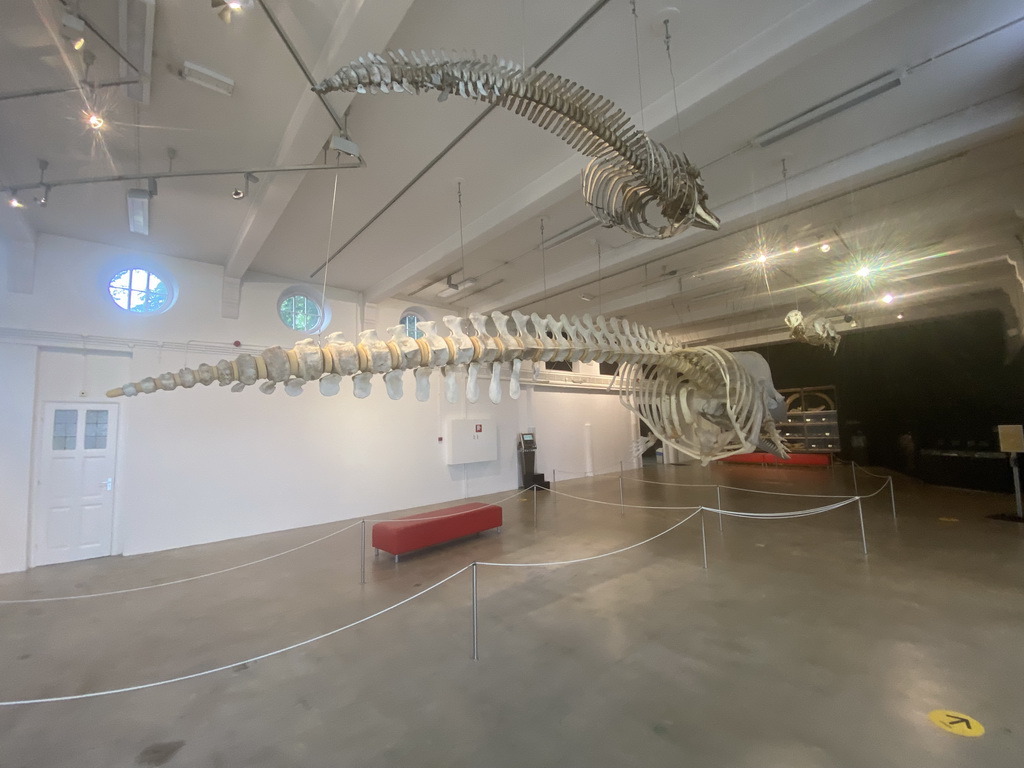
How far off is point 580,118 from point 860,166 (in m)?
4.74

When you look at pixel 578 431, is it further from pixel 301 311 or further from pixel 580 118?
pixel 580 118

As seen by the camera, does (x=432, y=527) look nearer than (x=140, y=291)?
Yes

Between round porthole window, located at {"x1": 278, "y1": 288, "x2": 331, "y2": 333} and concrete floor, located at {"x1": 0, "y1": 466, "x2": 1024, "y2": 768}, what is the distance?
4.50m

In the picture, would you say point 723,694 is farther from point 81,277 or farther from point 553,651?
point 81,277

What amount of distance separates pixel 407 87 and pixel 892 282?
10.4 m

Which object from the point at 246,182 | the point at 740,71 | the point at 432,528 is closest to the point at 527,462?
the point at 432,528

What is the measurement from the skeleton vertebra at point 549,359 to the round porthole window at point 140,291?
16.7 ft

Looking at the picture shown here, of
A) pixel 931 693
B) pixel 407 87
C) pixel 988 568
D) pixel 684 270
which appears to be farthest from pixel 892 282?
pixel 407 87

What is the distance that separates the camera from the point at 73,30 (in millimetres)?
3154

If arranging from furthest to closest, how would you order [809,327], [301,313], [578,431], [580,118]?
[578,431] → [301,313] → [809,327] → [580,118]

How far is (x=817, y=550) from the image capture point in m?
6.09

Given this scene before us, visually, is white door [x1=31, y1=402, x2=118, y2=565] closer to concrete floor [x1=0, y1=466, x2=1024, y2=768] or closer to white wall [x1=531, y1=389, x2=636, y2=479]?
concrete floor [x1=0, y1=466, x2=1024, y2=768]

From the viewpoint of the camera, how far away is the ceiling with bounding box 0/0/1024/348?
332 cm

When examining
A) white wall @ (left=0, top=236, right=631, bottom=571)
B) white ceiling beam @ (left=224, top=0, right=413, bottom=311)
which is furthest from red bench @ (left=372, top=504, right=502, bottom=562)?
white ceiling beam @ (left=224, top=0, right=413, bottom=311)
